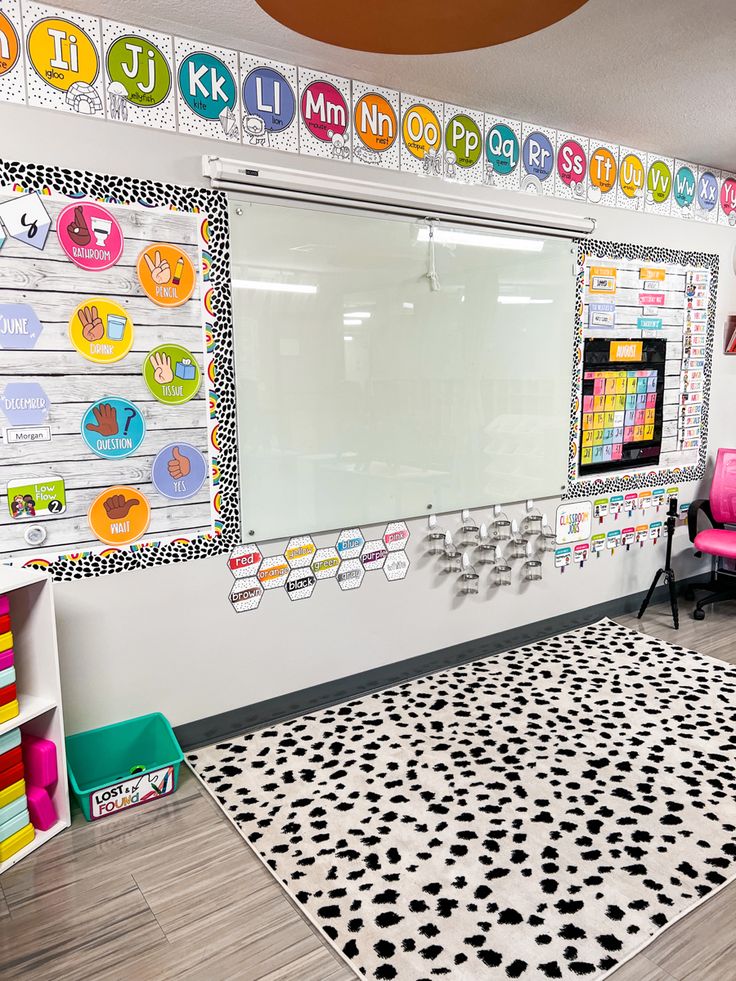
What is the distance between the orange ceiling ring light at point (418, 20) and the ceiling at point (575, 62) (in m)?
0.74

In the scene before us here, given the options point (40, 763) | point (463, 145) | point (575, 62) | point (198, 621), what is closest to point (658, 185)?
point (463, 145)

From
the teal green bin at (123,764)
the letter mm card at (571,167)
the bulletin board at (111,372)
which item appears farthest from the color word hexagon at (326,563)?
the letter mm card at (571,167)

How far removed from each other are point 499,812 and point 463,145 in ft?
9.40

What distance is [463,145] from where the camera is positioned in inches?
132

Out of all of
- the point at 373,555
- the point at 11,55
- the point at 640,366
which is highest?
the point at 11,55

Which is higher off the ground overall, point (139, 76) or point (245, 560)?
point (139, 76)

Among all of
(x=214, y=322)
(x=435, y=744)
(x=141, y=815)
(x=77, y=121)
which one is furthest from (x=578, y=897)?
(x=77, y=121)

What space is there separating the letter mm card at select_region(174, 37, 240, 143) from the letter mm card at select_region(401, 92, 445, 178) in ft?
2.65

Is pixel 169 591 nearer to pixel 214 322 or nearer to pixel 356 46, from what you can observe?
pixel 214 322

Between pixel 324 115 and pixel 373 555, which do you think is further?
pixel 373 555

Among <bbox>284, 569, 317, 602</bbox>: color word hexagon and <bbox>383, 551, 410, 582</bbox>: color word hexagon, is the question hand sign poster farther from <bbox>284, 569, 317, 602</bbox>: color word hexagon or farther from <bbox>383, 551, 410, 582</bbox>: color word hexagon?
<bbox>383, 551, 410, 582</bbox>: color word hexagon

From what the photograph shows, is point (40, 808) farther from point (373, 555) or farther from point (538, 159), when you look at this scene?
point (538, 159)

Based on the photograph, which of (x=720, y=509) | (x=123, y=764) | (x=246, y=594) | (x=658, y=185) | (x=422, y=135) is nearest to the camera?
(x=123, y=764)

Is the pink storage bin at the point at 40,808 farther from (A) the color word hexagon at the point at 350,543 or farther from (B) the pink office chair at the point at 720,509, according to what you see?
(B) the pink office chair at the point at 720,509
